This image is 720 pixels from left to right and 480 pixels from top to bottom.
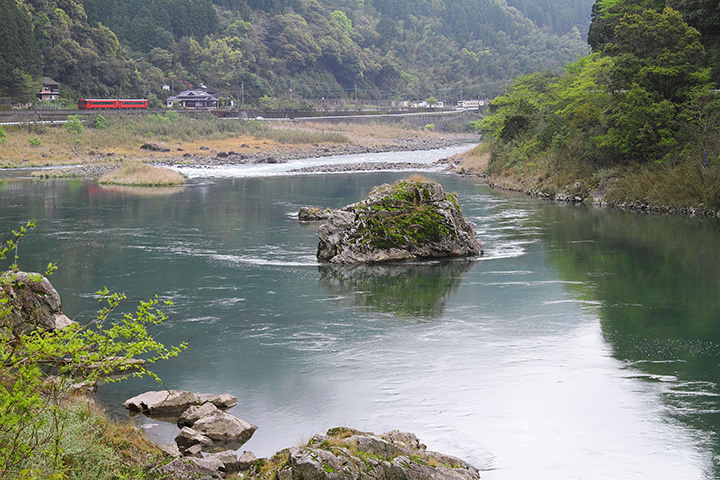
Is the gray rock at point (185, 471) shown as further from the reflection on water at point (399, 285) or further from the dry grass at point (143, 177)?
the dry grass at point (143, 177)

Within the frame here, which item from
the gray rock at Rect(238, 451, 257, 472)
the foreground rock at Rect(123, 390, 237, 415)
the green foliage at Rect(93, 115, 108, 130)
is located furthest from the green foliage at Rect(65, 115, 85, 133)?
the gray rock at Rect(238, 451, 257, 472)

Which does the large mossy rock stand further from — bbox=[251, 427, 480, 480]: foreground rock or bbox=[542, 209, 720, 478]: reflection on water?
bbox=[251, 427, 480, 480]: foreground rock

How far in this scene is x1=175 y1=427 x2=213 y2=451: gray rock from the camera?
11.0 metres

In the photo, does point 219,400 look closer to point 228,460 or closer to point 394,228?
point 228,460

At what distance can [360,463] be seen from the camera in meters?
8.93

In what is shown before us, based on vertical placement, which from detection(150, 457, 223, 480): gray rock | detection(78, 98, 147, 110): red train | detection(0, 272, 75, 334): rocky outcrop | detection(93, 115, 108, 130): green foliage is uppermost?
detection(78, 98, 147, 110): red train

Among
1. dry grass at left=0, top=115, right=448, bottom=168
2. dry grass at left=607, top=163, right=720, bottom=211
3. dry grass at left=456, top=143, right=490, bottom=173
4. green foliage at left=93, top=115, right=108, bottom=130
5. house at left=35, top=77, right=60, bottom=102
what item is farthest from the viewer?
house at left=35, top=77, right=60, bottom=102

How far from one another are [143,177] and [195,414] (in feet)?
147

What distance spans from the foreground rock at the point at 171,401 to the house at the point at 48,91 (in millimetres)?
104534

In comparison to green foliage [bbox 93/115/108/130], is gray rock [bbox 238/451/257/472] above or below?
below

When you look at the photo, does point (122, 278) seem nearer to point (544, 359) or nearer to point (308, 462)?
point (544, 359)

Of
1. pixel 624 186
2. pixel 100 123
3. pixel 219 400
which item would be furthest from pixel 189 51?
pixel 219 400

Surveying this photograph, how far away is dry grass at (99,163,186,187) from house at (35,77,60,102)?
58.7 m

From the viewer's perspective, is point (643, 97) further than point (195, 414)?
Yes
